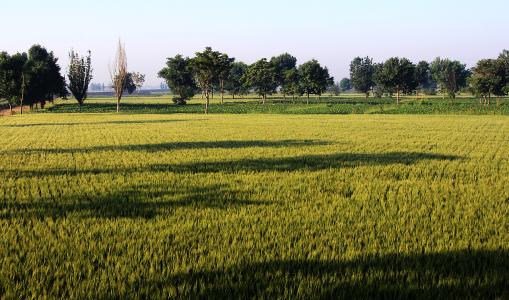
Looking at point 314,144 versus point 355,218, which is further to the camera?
point 314,144

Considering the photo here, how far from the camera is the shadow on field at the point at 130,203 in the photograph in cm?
862

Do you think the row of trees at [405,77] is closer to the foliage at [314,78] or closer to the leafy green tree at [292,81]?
the foliage at [314,78]

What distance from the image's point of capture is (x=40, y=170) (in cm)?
1477

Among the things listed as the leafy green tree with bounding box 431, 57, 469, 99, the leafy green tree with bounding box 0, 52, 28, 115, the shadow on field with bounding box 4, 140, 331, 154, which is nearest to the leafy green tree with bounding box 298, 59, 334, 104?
the leafy green tree with bounding box 431, 57, 469, 99

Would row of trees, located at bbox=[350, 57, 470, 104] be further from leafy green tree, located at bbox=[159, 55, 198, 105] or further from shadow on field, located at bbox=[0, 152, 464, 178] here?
shadow on field, located at bbox=[0, 152, 464, 178]

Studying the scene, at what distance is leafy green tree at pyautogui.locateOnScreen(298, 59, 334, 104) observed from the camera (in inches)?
4163

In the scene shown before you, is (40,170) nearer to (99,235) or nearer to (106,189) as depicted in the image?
(106,189)

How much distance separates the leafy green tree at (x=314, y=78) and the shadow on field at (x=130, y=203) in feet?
316

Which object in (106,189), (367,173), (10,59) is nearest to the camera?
(106,189)

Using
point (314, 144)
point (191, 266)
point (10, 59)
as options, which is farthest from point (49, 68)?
point (191, 266)

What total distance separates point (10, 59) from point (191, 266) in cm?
8742

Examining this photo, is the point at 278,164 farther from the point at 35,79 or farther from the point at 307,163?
the point at 35,79

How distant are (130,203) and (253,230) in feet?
11.0

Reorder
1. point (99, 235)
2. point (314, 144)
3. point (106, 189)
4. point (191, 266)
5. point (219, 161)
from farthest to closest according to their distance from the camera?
point (314, 144) → point (219, 161) → point (106, 189) → point (99, 235) → point (191, 266)
